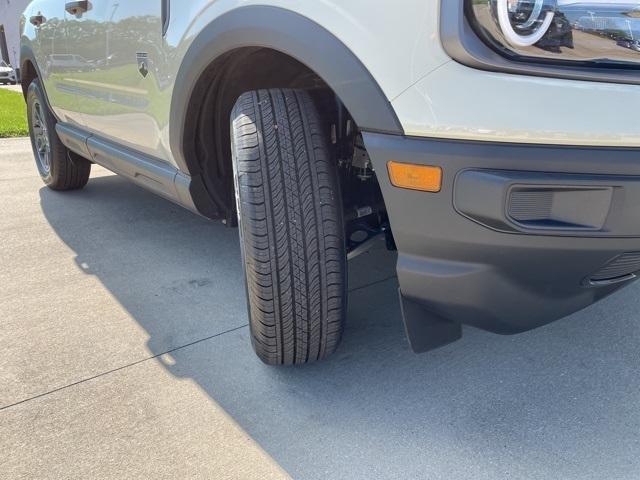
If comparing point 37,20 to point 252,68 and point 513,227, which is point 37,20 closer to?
point 252,68

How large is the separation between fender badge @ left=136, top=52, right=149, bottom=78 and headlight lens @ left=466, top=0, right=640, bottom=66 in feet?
4.61

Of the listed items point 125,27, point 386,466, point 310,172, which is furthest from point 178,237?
point 386,466

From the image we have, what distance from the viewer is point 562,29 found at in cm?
118

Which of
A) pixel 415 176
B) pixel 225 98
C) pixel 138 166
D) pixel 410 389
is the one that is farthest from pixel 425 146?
pixel 138 166

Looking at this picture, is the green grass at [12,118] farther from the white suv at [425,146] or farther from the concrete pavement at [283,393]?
the white suv at [425,146]

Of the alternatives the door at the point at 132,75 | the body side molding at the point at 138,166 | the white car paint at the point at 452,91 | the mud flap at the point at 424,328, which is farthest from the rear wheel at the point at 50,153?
the mud flap at the point at 424,328

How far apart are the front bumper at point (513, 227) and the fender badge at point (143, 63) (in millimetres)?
1215

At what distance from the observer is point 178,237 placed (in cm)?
331

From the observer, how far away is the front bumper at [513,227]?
1.21m

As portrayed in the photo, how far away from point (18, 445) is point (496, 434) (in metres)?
1.35

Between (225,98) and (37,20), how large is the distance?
6.65 feet

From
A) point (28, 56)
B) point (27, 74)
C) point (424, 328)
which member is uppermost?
point (28, 56)

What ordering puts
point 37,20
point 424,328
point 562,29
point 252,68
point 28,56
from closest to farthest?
point 562,29 → point 424,328 → point 252,68 → point 37,20 → point 28,56

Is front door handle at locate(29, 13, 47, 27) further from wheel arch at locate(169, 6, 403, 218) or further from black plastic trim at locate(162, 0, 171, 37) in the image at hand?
wheel arch at locate(169, 6, 403, 218)
